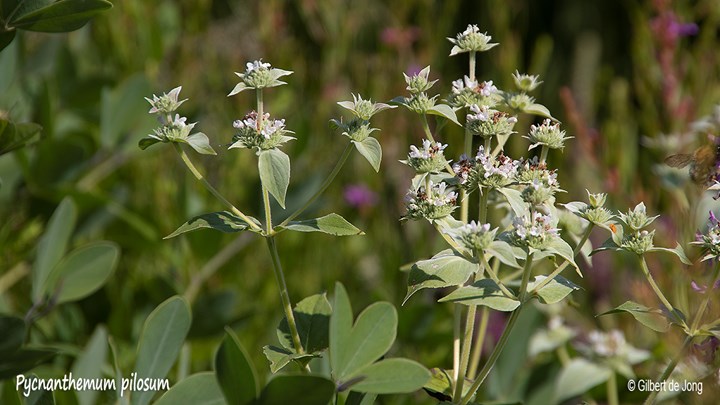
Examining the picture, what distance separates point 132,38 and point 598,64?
6.78 feet

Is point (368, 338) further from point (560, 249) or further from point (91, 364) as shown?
point (91, 364)

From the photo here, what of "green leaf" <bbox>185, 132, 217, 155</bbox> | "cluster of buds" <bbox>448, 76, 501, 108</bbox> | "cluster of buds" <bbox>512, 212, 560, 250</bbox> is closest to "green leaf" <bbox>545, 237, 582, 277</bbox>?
"cluster of buds" <bbox>512, 212, 560, 250</bbox>

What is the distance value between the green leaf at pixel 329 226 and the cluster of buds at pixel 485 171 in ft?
0.25

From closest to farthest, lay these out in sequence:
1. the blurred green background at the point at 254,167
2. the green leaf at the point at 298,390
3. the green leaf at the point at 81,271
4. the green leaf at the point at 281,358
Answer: the green leaf at the point at 298,390, the green leaf at the point at 281,358, the green leaf at the point at 81,271, the blurred green background at the point at 254,167

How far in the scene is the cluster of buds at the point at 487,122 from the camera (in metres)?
0.52

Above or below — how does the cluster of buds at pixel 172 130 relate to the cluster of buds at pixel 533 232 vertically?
above


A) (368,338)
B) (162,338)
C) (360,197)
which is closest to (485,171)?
(368,338)

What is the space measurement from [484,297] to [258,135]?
0.18 meters

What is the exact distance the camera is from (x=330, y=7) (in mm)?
1828

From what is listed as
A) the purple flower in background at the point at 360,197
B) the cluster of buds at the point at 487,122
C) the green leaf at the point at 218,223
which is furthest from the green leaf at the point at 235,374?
the purple flower in background at the point at 360,197

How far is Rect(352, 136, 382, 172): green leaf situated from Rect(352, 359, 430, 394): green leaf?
13 cm

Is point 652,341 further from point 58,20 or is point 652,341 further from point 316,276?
point 58,20

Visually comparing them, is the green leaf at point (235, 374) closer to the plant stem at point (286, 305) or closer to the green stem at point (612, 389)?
the plant stem at point (286, 305)

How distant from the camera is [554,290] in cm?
52
